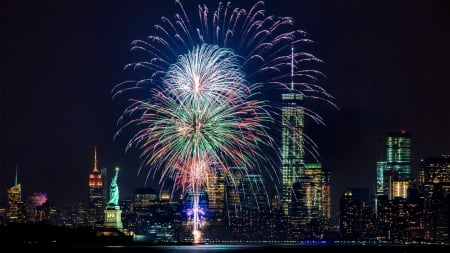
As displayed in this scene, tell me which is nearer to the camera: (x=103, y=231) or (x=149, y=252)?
(x=149, y=252)

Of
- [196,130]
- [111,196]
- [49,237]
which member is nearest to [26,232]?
[49,237]

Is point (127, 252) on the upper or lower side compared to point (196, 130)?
lower

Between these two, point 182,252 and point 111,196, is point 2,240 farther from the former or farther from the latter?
point 182,252

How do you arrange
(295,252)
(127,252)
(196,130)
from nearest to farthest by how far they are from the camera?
(196,130) < (127,252) < (295,252)

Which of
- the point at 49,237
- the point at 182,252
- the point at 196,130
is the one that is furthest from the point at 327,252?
the point at 196,130

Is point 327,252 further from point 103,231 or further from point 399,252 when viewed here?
point 103,231

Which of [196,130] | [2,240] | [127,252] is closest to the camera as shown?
[196,130]
